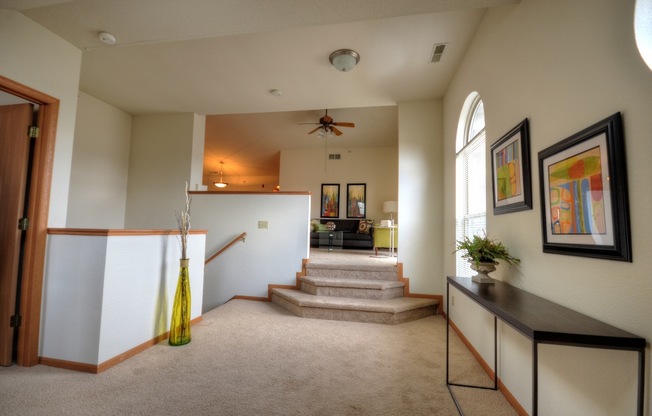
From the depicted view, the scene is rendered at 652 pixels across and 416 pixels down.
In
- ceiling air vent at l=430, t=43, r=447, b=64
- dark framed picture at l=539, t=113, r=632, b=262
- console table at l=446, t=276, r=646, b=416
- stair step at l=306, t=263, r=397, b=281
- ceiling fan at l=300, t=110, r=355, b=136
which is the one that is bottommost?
stair step at l=306, t=263, r=397, b=281

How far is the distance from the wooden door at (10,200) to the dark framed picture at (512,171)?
364 cm

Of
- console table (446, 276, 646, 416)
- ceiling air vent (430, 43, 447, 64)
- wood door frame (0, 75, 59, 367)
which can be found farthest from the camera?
ceiling air vent (430, 43, 447, 64)

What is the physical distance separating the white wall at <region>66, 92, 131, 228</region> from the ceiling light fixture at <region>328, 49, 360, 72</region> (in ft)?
12.0

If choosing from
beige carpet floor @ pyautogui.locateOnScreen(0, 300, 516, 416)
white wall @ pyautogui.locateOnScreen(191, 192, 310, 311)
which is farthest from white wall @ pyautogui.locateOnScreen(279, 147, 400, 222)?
beige carpet floor @ pyautogui.locateOnScreen(0, 300, 516, 416)

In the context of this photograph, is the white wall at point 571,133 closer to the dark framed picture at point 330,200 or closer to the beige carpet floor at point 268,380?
the beige carpet floor at point 268,380

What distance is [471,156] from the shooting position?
307cm

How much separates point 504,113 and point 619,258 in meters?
1.38

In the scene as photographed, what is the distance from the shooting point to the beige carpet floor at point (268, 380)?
1.81 meters

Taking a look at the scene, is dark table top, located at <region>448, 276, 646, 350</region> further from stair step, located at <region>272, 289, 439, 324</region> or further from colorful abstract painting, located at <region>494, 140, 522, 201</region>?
stair step, located at <region>272, 289, 439, 324</region>

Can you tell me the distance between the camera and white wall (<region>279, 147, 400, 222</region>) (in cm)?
799

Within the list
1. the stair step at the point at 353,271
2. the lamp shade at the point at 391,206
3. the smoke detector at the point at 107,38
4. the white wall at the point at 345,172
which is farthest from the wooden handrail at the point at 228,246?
the white wall at the point at 345,172

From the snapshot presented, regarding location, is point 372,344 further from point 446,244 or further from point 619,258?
point 619,258

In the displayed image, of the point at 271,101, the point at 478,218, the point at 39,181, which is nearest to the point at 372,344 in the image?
the point at 478,218

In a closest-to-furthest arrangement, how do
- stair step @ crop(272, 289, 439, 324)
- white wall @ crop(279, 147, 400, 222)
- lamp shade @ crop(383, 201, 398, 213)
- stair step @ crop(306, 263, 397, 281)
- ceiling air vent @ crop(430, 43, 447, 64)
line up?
ceiling air vent @ crop(430, 43, 447, 64)
stair step @ crop(272, 289, 439, 324)
stair step @ crop(306, 263, 397, 281)
lamp shade @ crop(383, 201, 398, 213)
white wall @ crop(279, 147, 400, 222)
